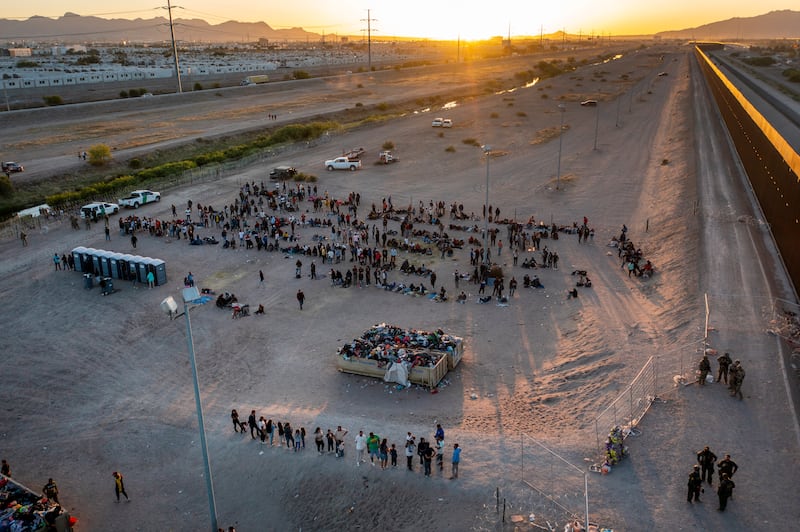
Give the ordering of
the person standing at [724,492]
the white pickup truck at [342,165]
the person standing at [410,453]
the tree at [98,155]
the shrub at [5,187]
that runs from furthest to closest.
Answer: the tree at [98,155] < the white pickup truck at [342,165] < the shrub at [5,187] < the person standing at [410,453] < the person standing at [724,492]

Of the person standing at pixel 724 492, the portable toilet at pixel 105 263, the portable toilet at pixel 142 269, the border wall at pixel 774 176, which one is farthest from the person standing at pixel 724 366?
the portable toilet at pixel 105 263

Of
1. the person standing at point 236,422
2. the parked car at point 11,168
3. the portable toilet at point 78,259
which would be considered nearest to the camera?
the person standing at point 236,422

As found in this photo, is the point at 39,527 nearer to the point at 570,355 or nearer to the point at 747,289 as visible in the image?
the point at 570,355

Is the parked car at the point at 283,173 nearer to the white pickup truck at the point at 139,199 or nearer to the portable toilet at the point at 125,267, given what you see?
the white pickup truck at the point at 139,199

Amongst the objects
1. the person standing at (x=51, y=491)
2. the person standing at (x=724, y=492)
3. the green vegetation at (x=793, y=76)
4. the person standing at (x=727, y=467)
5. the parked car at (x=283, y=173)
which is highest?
the green vegetation at (x=793, y=76)

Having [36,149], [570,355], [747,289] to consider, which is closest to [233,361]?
[570,355]

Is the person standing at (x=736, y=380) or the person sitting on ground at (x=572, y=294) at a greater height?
the person standing at (x=736, y=380)

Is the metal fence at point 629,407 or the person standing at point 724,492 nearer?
the person standing at point 724,492

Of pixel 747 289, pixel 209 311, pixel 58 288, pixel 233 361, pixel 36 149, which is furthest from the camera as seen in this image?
pixel 36 149
